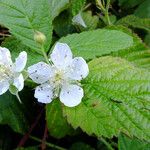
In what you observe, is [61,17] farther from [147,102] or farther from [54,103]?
[147,102]

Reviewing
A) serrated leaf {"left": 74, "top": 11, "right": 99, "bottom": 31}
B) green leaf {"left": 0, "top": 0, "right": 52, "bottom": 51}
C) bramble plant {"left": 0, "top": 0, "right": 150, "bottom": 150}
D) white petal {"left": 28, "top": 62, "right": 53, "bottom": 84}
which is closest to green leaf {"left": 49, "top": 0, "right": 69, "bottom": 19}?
bramble plant {"left": 0, "top": 0, "right": 150, "bottom": 150}

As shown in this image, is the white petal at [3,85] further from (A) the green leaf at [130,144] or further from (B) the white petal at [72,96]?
(A) the green leaf at [130,144]

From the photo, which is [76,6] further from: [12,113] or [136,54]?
[12,113]

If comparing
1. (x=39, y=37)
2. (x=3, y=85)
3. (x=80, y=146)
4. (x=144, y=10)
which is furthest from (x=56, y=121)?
(x=144, y=10)

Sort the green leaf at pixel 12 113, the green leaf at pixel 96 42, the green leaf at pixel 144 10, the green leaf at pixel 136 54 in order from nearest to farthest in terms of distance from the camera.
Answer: the green leaf at pixel 96 42 → the green leaf at pixel 136 54 → the green leaf at pixel 12 113 → the green leaf at pixel 144 10

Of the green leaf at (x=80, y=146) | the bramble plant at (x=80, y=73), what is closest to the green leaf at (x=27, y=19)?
the bramble plant at (x=80, y=73)
